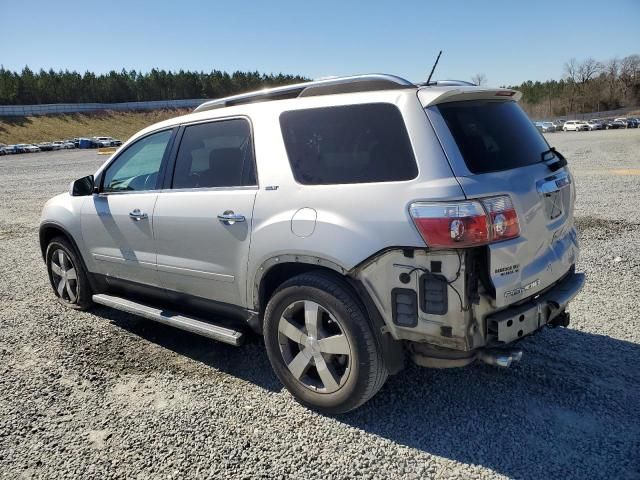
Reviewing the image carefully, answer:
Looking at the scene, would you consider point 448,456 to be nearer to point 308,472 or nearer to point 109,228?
point 308,472

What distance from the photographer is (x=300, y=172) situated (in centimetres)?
317

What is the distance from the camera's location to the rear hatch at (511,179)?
266cm

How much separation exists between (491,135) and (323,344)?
1629mm

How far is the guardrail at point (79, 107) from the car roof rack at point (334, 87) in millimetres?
83387

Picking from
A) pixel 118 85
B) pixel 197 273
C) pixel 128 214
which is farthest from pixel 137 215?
pixel 118 85

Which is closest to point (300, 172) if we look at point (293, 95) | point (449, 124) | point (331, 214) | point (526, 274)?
point (331, 214)

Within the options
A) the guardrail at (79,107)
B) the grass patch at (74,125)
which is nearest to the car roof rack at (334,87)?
the grass patch at (74,125)

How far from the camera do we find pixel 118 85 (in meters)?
96.8

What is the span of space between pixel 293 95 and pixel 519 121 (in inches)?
60.7

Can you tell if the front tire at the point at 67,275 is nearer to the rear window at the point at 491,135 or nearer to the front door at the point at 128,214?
the front door at the point at 128,214

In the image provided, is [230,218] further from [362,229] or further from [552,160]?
[552,160]

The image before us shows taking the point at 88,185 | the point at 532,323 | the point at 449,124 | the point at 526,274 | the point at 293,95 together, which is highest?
the point at 293,95

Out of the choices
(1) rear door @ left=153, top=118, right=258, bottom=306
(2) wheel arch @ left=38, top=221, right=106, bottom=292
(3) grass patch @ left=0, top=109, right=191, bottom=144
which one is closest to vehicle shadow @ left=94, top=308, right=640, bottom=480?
(1) rear door @ left=153, top=118, right=258, bottom=306

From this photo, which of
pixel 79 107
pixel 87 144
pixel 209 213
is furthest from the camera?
pixel 79 107
